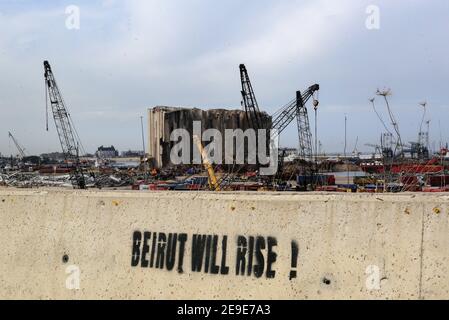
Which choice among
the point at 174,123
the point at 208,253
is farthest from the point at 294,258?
the point at 174,123

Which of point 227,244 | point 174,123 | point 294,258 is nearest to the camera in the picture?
point 294,258

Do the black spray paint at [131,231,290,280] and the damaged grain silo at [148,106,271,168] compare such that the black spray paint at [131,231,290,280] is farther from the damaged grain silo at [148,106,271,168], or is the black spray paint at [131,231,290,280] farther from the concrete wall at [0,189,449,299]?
the damaged grain silo at [148,106,271,168]

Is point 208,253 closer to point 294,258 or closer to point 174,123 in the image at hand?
point 294,258

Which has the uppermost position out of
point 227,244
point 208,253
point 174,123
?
point 174,123

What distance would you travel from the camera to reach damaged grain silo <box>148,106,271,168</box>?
343 feet

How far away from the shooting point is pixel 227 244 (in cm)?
756

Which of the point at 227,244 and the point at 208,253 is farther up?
the point at 227,244

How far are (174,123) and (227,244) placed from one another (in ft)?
347

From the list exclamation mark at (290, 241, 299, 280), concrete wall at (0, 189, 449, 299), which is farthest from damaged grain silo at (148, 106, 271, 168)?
exclamation mark at (290, 241, 299, 280)

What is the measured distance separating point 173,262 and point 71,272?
190cm

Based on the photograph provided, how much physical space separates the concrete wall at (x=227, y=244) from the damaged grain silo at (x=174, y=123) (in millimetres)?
85723
